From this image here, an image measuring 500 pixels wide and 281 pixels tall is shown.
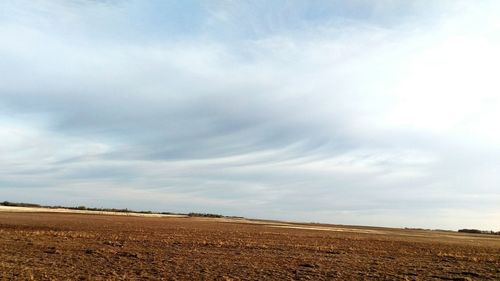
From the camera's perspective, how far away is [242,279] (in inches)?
767

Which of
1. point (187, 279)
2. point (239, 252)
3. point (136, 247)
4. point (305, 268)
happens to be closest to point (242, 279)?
point (187, 279)

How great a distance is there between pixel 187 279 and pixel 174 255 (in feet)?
27.3

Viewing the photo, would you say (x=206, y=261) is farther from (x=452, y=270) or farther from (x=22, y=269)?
(x=452, y=270)

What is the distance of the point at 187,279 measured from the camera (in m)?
18.9

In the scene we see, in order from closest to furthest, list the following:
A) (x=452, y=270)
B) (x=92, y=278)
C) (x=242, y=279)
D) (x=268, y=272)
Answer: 1. (x=92, y=278)
2. (x=242, y=279)
3. (x=268, y=272)
4. (x=452, y=270)

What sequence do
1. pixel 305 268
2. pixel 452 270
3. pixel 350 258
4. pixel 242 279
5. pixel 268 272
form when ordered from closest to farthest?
pixel 242 279, pixel 268 272, pixel 305 268, pixel 452 270, pixel 350 258

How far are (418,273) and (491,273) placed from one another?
4.53 m

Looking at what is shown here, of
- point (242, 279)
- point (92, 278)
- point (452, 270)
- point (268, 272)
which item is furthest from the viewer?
point (452, 270)

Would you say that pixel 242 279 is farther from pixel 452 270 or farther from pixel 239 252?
pixel 452 270

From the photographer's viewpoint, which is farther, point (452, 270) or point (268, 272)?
point (452, 270)

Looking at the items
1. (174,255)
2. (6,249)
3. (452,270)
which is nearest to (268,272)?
(174,255)

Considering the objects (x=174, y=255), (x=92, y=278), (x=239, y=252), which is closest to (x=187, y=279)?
(x=92, y=278)

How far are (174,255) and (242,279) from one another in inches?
338

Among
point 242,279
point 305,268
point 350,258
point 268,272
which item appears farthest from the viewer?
point 350,258
